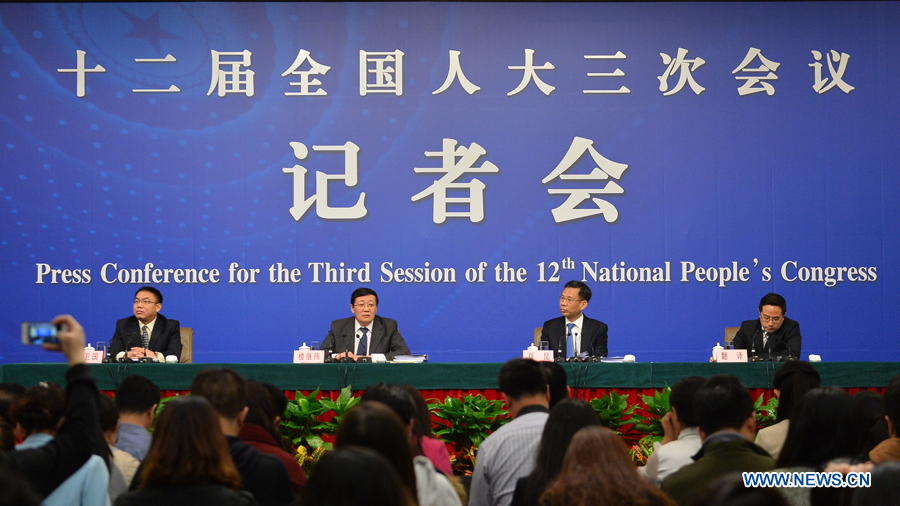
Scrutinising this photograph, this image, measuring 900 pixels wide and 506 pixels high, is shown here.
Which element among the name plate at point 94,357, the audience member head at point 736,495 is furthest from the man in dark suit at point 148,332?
the audience member head at point 736,495

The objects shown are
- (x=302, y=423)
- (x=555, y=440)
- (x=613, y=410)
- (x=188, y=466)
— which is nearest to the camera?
(x=188, y=466)

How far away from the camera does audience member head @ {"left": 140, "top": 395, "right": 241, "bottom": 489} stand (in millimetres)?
1578

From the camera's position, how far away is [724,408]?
2039 mm

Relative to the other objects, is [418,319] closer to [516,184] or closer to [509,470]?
[516,184]

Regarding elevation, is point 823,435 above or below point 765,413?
above

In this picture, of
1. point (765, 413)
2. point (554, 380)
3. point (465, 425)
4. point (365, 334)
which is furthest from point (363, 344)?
point (554, 380)

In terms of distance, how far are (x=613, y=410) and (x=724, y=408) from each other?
1829 millimetres

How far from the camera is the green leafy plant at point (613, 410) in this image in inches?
151

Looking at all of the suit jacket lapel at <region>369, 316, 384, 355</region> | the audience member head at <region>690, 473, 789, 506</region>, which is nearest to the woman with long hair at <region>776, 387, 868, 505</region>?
the audience member head at <region>690, 473, 789, 506</region>

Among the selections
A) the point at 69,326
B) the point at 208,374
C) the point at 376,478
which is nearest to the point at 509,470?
the point at 208,374

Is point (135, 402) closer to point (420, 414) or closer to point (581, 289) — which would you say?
point (420, 414)

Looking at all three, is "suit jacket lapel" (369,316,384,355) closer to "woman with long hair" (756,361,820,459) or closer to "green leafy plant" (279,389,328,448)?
"green leafy plant" (279,389,328,448)
